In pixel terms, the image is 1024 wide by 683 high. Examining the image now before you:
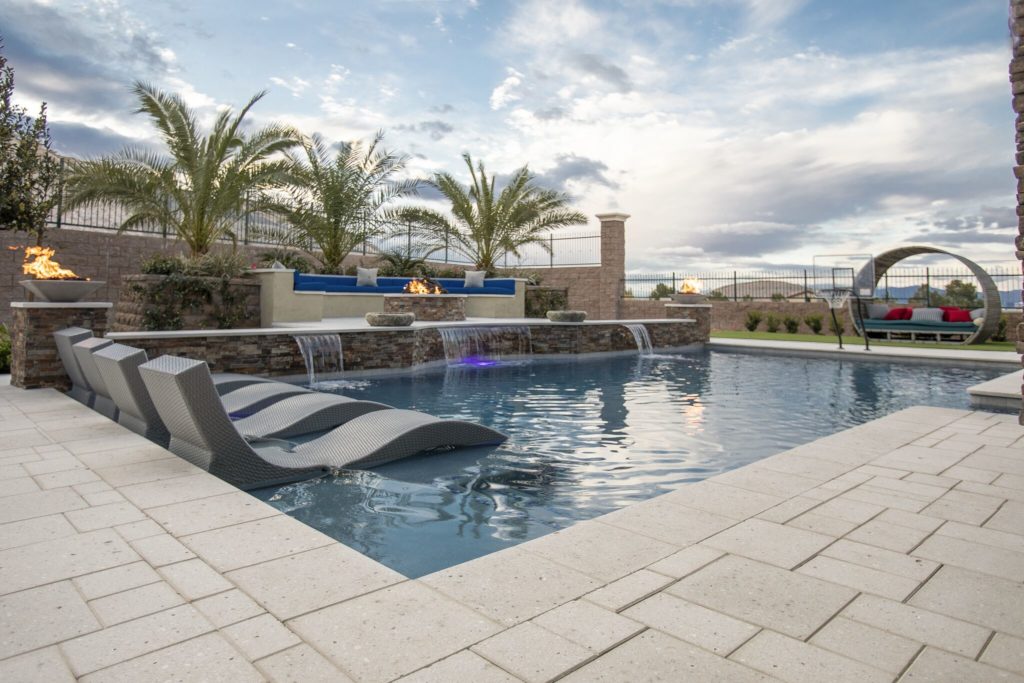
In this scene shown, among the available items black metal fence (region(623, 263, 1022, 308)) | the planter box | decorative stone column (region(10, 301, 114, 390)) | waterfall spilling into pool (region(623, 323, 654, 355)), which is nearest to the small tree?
decorative stone column (region(10, 301, 114, 390))

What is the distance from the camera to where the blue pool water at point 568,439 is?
372 centimetres

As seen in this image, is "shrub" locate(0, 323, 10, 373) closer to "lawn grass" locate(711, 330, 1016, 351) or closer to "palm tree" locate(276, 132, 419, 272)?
"palm tree" locate(276, 132, 419, 272)

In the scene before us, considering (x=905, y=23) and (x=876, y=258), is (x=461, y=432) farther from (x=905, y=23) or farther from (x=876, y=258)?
(x=876, y=258)

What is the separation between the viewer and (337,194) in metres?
17.3

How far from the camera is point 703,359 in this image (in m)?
14.1

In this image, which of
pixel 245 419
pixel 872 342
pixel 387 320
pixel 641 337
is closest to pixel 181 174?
pixel 387 320

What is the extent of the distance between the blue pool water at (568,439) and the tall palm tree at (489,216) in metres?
9.69

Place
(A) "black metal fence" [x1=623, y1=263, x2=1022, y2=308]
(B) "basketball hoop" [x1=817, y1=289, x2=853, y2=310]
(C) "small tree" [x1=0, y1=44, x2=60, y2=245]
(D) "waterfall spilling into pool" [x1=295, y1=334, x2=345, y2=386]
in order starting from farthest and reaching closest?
(A) "black metal fence" [x1=623, y1=263, x2=1022, y2=308] < (B) "basketball hoop" [x1=817, y1=289, x2=853, y2=310] < (D) "waterfall spilling into pool" [x1=295, y1=334, x2=345, y2=386] < (C) "small tree" [x1=0, y1=44, x2=60, y2=245]

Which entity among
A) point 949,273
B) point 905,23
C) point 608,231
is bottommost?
point 949,273

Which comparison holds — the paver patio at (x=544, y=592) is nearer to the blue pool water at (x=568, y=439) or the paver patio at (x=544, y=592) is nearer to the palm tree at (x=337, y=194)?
the blue pool water at (x=568, y=439)

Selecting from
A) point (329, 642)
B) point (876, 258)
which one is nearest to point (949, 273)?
point (876, 258)

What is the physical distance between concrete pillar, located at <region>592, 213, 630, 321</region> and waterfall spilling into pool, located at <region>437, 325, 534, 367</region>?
971 cm

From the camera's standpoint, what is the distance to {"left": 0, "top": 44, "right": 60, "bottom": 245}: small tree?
817 centimetres

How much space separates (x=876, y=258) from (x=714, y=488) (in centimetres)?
1680
